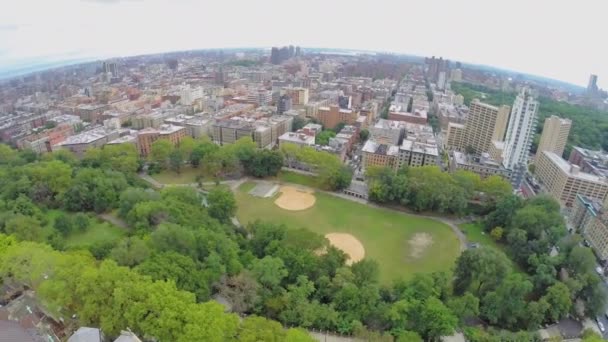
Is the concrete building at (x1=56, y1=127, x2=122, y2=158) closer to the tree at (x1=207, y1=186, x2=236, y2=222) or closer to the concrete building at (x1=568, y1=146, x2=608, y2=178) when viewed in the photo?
the tree at (x1=207, y1=186, x2=236, y2=222)

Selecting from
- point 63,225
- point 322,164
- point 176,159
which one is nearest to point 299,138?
point 322,164

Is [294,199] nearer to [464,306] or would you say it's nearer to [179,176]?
[179,176]

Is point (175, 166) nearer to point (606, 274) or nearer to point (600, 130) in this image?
point (606, 274)

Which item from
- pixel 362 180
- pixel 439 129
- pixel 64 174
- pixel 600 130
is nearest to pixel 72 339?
pixel 64 174

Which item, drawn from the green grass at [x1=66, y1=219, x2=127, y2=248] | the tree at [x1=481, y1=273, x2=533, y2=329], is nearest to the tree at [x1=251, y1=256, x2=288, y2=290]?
the tree at [x1=481, y1=273, x2=533, y2=329]

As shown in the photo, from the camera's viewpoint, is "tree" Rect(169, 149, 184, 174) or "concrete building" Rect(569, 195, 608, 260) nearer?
"concrete building" Rect(569, 195, 608, 260)

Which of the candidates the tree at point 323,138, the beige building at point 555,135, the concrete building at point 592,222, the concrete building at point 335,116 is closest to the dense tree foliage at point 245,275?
the concrete building at point 592,222
